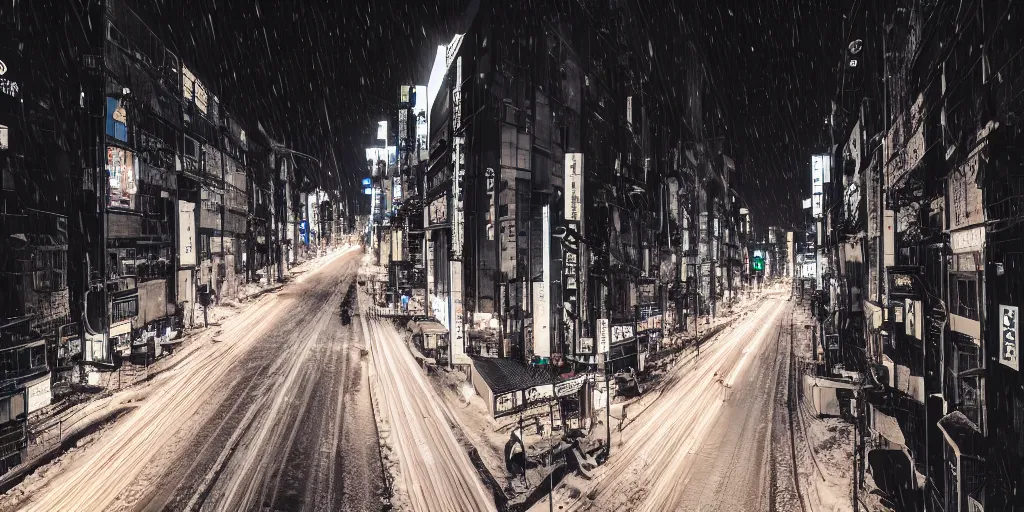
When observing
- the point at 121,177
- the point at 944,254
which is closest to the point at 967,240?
the point at 944,254

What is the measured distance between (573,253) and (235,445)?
1851cm

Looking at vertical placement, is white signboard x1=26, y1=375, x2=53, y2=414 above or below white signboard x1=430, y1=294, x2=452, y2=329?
below

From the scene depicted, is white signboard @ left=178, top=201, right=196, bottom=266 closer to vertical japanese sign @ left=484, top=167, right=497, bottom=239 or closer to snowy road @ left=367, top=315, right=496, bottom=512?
snowy road @ left=367, top=315, right=496, bottom=512

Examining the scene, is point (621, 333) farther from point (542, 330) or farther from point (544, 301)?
point (542, 330)

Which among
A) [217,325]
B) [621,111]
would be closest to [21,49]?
[217,325]

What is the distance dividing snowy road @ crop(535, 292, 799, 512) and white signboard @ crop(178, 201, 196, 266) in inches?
1514

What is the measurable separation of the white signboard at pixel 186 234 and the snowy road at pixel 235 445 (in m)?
13.9

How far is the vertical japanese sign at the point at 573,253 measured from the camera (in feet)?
89.9

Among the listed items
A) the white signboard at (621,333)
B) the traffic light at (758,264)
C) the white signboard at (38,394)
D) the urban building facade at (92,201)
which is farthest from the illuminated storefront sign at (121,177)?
the traffic light at (758,264)

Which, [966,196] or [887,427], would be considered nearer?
[966,196]

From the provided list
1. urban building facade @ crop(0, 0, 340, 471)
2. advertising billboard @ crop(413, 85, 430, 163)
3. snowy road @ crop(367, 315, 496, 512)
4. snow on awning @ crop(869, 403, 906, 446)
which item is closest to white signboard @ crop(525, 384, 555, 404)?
snowy road @ crop(367, 315, 496, 512)

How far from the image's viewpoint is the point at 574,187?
29984 mm

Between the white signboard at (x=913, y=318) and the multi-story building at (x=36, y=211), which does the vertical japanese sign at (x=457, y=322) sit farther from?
the white signboard at (x=913, y=318)

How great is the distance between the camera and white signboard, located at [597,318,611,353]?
27750mm
